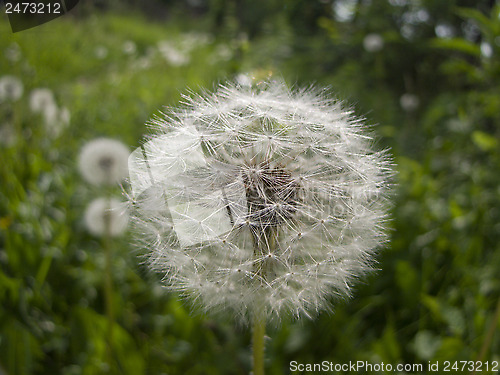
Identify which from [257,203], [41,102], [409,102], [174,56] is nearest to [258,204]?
[257,203]

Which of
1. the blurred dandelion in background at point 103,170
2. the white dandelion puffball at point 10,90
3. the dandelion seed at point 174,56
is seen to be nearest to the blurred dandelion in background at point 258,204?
the blurred dandelion in background at point 103,170

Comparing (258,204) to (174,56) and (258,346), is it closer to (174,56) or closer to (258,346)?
(258,346)

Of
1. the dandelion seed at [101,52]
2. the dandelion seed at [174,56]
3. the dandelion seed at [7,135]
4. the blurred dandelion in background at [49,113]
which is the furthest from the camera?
the dandelion seed at [101,52]

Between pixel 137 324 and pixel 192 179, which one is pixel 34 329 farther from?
pixel 192 179

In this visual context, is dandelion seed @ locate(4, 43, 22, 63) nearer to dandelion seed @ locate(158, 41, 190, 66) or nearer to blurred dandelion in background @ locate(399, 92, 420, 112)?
dandelion seed @ locate(158, 41, 190, 66)

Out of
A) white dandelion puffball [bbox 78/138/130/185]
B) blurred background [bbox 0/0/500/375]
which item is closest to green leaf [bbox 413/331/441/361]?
blurred background [bbox 0/0/500/375]

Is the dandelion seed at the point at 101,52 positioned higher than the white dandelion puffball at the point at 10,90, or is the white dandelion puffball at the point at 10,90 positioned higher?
the dandelion seed at the point at 101,52

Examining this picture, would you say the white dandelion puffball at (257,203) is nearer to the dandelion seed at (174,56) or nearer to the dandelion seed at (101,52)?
the dandelion seed at (174,56)
